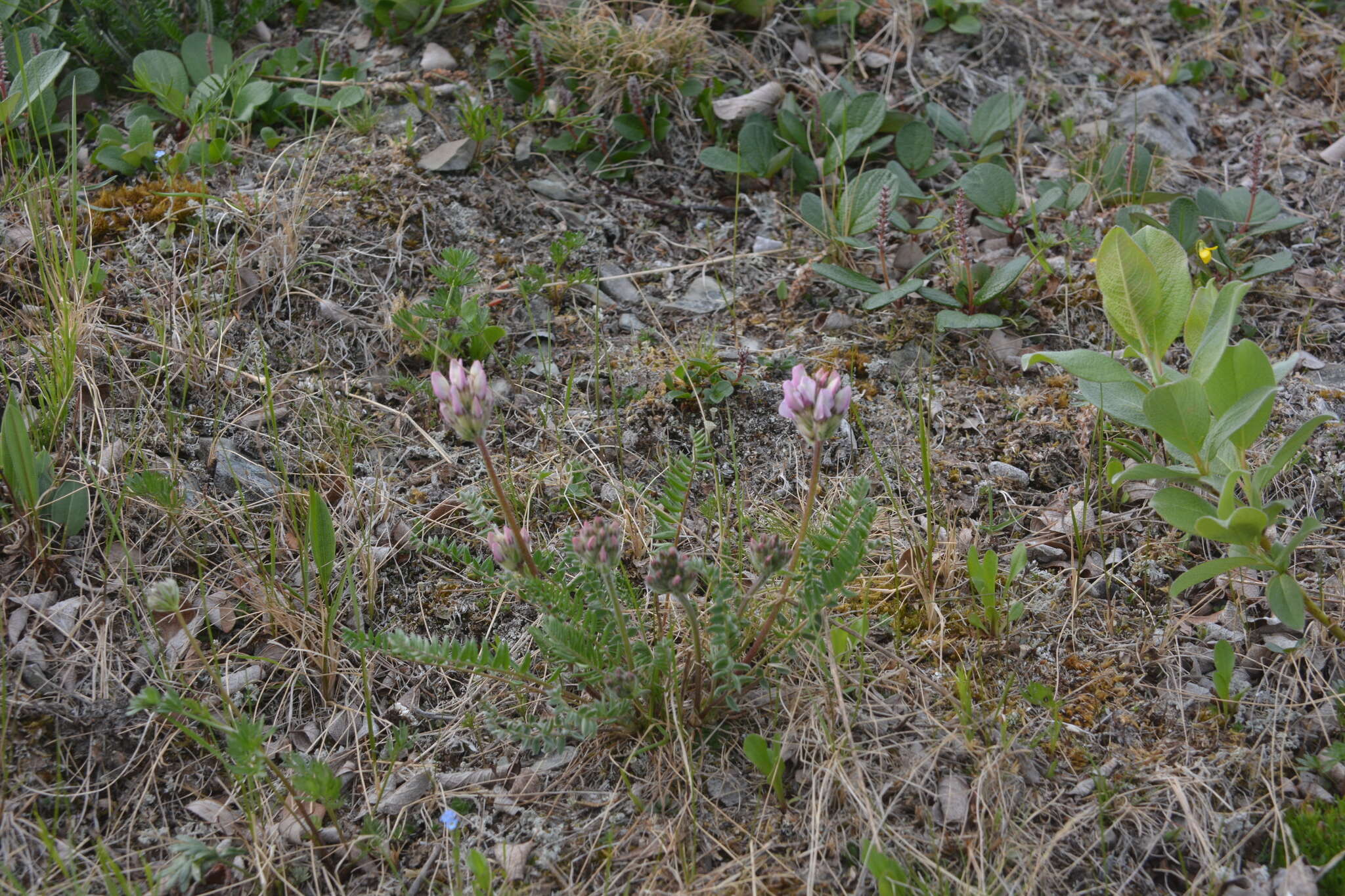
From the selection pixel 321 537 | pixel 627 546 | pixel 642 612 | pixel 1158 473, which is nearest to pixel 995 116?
pixel 1158 473

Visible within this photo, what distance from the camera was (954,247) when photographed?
292 cm

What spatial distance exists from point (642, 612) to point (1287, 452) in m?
1.32

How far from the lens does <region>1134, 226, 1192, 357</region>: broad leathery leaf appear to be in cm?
201

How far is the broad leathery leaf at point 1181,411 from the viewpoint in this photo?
185 cm

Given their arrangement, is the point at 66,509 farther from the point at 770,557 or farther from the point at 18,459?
the point at 770,557

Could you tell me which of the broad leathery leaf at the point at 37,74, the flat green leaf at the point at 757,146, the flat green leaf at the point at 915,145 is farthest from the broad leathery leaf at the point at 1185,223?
the broad leathery leaf at the point at 37,74

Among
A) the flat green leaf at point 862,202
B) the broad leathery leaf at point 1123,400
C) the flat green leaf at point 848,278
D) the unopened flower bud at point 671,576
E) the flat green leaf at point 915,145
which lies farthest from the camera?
the flat green leaf at point 915,145

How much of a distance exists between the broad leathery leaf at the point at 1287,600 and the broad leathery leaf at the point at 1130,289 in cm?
51

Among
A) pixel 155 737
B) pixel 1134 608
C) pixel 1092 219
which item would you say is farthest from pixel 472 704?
pixel 1092 219

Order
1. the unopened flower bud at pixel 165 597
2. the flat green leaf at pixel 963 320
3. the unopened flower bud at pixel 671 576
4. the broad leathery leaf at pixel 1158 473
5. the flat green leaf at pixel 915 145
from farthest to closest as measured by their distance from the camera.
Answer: the flat green leaf at pixel 915 145, the flat green leaf at pixel 963 320, the broad leathery leaf at pixel 1158 473, the unopened flower bud at pixel 165 597, the unopened flower bud at pixel 671 576

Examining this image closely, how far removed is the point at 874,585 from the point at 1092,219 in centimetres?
163

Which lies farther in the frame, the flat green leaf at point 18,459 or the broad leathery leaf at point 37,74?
the broad leathery leaf at point 37,74

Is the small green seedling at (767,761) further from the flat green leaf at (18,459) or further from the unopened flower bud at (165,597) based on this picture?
the flat green leaf at (18,459)

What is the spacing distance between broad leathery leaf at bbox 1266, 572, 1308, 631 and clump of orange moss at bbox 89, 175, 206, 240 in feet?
9.43
